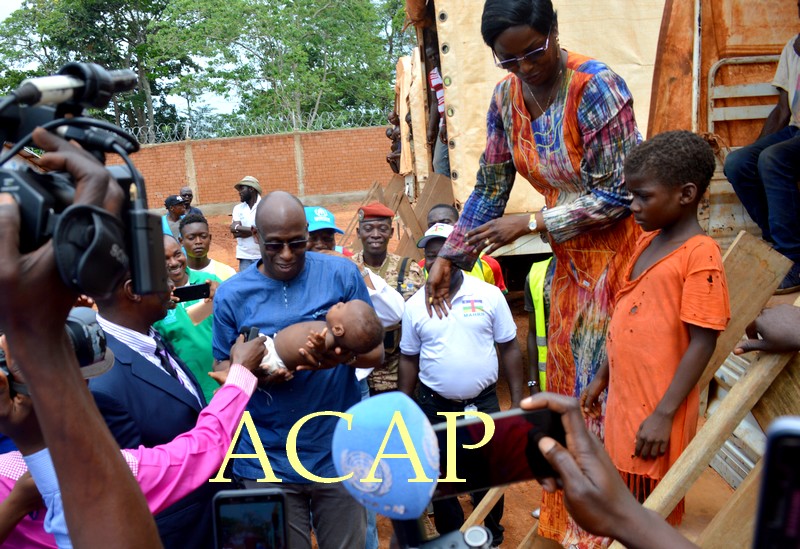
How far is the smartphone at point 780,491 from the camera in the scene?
0.60m

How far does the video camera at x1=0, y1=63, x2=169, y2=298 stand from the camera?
3.16 ft

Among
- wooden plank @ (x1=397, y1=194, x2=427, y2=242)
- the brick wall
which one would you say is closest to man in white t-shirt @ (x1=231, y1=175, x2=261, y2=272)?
wooden plank @ (x1=397, y1=194, x2=427, y2=242)

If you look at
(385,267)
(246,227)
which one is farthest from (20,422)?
(246,227)

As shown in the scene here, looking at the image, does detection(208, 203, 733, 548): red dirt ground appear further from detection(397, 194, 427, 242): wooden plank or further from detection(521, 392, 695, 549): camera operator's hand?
detection(397, 194, 427, 242): wooden plank

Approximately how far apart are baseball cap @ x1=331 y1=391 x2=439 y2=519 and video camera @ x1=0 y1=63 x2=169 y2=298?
0.38 meters

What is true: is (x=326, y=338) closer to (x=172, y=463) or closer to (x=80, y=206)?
(x=172, y=463)

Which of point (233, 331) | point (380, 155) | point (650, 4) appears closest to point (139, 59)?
point (380, 155)

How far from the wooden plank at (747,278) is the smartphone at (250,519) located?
5.97 feet

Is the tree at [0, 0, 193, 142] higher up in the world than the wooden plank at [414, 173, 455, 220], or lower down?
higher up

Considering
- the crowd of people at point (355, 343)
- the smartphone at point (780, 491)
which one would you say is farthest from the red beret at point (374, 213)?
the smartphone at point (780, 491)

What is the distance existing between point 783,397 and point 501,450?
141cm

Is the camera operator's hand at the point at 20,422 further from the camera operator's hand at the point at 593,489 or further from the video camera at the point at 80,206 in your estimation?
the camera operator's hand at the point at 593,489

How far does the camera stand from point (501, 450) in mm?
1270

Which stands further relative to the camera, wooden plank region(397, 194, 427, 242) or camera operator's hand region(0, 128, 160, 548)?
wooden plank region(397, 194, 427, 242)
